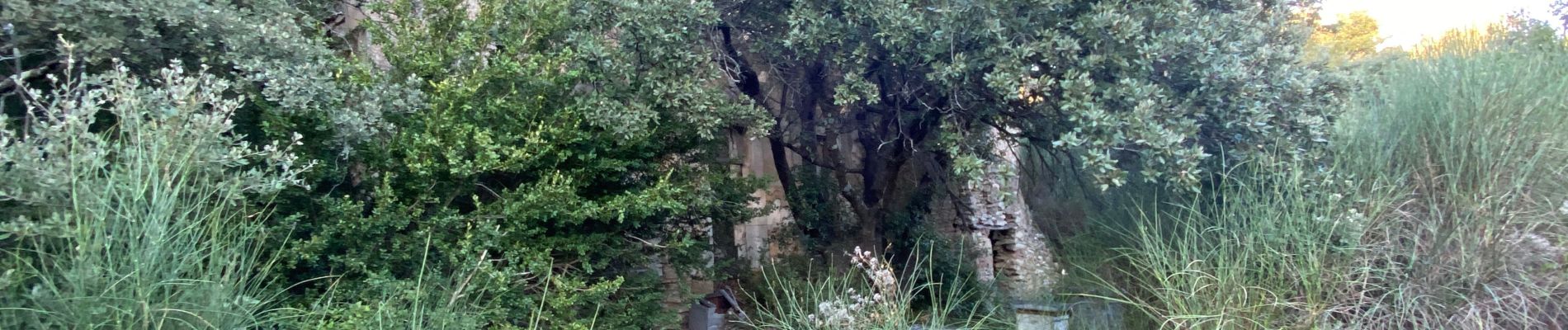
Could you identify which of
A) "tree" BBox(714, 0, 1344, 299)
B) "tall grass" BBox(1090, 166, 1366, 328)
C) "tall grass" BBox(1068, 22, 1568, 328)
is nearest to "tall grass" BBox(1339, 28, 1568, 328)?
"tall grass" BBox(1068, 22, 1568, 328)

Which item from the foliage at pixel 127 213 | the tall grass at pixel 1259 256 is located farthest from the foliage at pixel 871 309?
the foliage at pixel 127 213

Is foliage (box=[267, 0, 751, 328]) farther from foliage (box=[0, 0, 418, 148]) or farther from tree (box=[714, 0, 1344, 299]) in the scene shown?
tree (box=[714, 0, 1344, 299])

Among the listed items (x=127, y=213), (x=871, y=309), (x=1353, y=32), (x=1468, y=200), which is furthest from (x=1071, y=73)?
(x=1353, y=32)

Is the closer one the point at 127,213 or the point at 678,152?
the point at 127,213

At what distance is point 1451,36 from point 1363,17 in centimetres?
1261

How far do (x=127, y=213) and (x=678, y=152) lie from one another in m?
2.93

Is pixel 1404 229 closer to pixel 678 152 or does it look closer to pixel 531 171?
pixel 678 152

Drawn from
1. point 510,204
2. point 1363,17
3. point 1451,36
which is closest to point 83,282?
point 510,204

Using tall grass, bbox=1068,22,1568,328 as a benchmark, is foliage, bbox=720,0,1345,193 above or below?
above

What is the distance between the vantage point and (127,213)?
3.41 metres

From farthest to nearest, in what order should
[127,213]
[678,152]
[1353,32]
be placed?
[1353,32], [678,152], [127,213]

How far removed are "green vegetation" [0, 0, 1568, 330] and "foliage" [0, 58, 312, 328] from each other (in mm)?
20

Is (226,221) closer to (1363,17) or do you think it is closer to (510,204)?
(510,204)

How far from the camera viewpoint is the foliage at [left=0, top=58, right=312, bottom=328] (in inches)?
131
